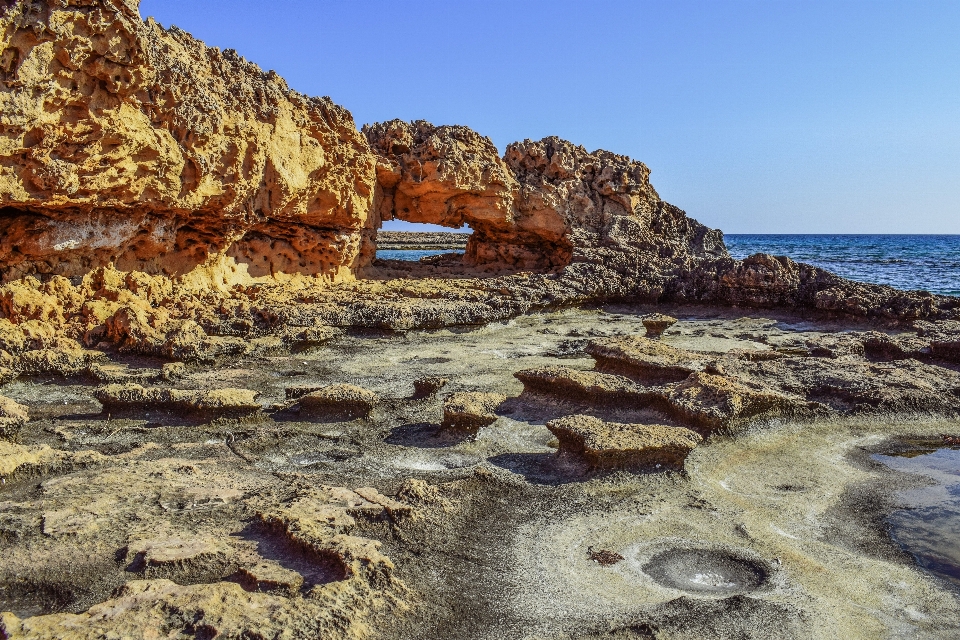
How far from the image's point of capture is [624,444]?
4477 mm

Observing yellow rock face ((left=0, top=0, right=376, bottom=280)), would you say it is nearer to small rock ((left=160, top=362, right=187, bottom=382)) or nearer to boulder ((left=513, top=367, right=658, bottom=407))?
small rock ((left=160, top=362, right=187, bottom=382))

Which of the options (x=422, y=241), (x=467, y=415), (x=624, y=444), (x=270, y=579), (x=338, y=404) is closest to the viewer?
(x=270, y=579)

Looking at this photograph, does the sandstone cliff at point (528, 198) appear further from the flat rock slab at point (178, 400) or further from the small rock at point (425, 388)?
the flat rock slab at point (178, 400)

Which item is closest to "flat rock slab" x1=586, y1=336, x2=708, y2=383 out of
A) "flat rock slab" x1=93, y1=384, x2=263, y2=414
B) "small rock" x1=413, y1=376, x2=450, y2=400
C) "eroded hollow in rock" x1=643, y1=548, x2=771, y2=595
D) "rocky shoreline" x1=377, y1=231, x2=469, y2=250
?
"small rock" x1=413, y1=376, x2=450, y2=400

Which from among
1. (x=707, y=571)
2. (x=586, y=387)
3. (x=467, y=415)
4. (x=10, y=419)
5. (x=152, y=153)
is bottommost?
(x=707, y=571)

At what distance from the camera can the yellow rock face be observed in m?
6.30

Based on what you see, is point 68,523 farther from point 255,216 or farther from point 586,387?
point 255,216

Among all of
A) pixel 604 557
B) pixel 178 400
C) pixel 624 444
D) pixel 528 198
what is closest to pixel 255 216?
pixel 178 400

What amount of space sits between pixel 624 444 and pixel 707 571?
1.25m

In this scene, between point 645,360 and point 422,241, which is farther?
point 422,241

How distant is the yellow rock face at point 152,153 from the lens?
630 cm

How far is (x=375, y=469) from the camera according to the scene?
4.50 meters

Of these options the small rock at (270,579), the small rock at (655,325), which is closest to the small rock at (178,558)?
the small rock at (270,579)

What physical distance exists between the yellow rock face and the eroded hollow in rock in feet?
21.1
